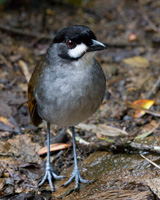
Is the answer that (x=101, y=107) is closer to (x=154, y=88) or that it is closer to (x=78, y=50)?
(x=154, y=88)

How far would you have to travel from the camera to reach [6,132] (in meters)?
5.13

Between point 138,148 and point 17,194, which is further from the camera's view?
point 138,148

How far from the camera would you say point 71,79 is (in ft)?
12.4

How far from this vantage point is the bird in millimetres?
3660

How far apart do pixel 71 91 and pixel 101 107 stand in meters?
2.18

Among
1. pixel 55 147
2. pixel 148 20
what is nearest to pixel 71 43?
pixel 55 147

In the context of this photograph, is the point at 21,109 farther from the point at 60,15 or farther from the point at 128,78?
the point at 60,15

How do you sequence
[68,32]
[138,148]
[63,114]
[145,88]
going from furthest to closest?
1. [145,88]
2. [138,148]
3. [63,114]
4. [68,32]

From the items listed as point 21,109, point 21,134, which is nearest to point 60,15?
point 21,109

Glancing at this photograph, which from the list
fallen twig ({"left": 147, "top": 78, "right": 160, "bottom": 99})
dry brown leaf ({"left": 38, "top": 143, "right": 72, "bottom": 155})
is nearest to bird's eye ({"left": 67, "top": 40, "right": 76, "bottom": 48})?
dry brown leaf ({"left": 38, "top": 143, "right": 72, "bottom": 155})

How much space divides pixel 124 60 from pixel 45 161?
3247 mm

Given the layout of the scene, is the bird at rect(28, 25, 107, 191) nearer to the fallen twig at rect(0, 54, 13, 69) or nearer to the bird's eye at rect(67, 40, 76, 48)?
the bird's eye at rect(67, 40, 76, 48)

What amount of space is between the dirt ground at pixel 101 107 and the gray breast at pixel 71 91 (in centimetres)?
82

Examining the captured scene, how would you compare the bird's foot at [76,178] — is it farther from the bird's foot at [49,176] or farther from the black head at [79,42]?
the black head at [79,42]
